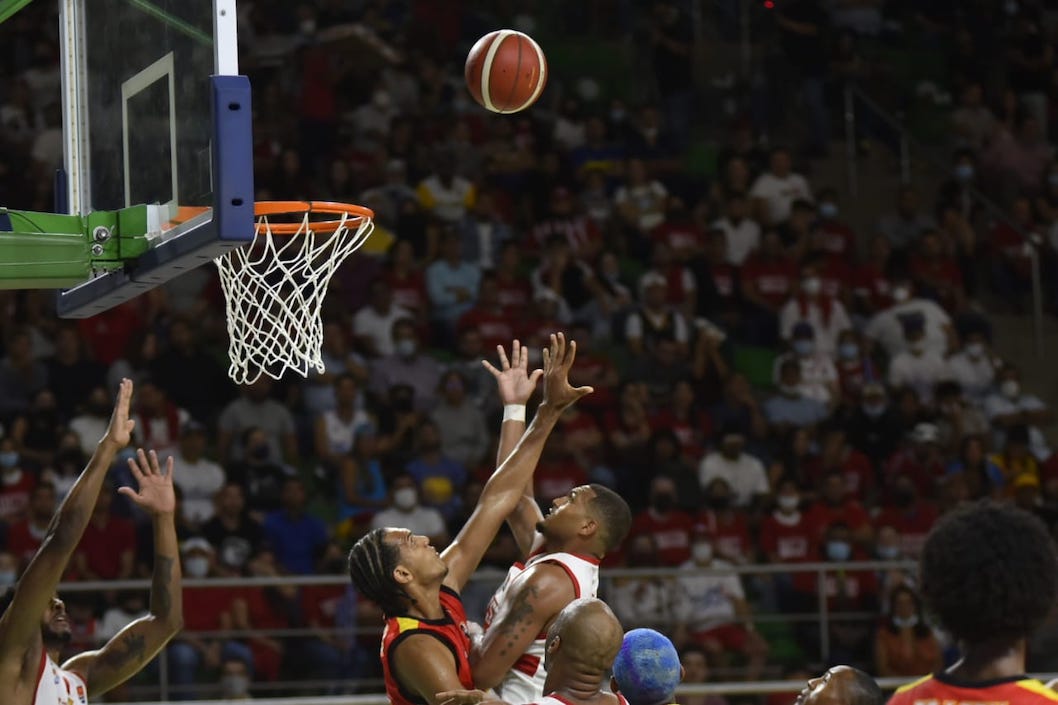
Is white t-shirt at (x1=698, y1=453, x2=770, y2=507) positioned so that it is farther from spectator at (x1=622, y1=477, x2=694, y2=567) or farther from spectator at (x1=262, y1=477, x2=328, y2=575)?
spectator at (x1=262, y1=477, x2=328, y2=575)

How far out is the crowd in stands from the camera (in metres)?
9.37

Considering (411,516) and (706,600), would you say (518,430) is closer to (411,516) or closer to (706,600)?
(706,600)

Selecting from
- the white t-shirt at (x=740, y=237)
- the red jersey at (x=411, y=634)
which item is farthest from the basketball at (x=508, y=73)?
the white t-shirt at (x=740, y=237)

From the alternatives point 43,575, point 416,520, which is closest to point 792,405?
point 416,520

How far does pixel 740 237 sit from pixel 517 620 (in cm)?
809

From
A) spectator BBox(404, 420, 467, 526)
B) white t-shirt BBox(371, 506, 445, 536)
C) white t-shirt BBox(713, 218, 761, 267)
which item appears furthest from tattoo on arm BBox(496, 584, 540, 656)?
white t-shirt BBox(713, 218, 761, 267)

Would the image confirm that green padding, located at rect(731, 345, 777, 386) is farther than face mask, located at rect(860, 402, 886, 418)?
Yes

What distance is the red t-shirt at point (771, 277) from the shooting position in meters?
12.1

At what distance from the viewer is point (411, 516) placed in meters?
9.66

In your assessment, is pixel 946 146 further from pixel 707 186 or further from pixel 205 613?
pixel 205 613

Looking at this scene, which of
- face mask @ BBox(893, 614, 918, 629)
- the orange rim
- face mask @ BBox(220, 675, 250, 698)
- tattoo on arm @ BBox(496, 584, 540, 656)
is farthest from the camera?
face mask @ BBox(893, 614, 918, 629)

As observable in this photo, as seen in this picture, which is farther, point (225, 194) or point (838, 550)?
point (838, 550)

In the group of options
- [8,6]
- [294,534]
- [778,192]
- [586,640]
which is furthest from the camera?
[778,192]

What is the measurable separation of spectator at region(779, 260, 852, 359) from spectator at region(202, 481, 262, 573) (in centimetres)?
423
